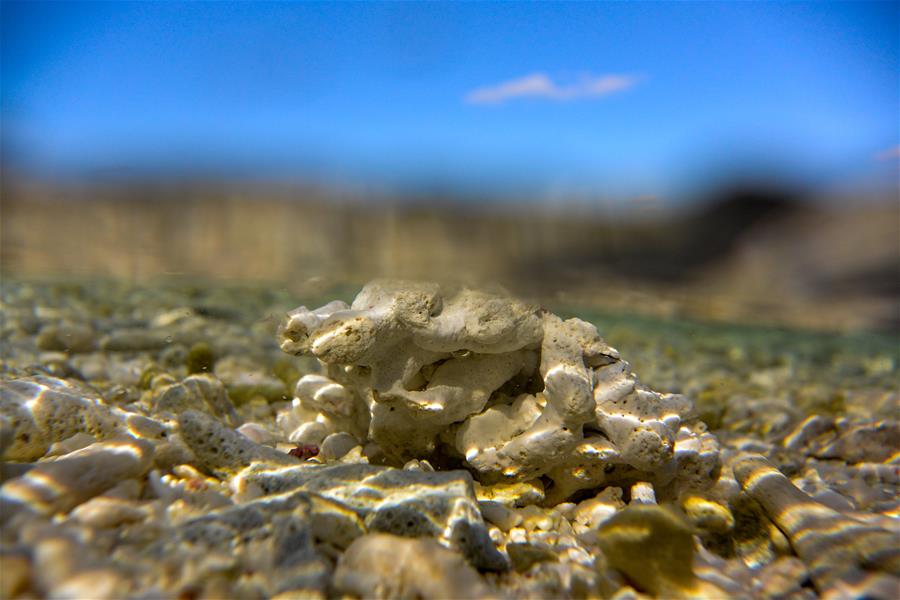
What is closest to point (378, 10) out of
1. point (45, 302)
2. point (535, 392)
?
point (535, 392)

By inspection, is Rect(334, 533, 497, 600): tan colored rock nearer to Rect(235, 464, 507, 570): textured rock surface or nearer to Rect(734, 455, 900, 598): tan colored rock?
Rect(235, 464, 507, 570): textured rock surface

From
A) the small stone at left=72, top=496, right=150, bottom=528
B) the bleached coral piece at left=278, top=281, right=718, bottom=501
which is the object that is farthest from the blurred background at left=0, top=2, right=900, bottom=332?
the small stone at left=72, top=496, right=150, bottom=528

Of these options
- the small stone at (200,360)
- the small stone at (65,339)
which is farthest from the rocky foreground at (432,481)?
the small stone at (65,339)

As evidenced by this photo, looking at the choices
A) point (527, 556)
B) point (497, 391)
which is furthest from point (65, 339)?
point (527, 556)

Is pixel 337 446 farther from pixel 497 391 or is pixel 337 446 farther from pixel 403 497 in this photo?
pixel 403 497

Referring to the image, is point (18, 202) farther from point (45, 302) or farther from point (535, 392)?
point (535, 392)

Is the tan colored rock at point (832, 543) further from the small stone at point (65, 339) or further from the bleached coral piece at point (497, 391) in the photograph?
the small stone at point (65, 339)
